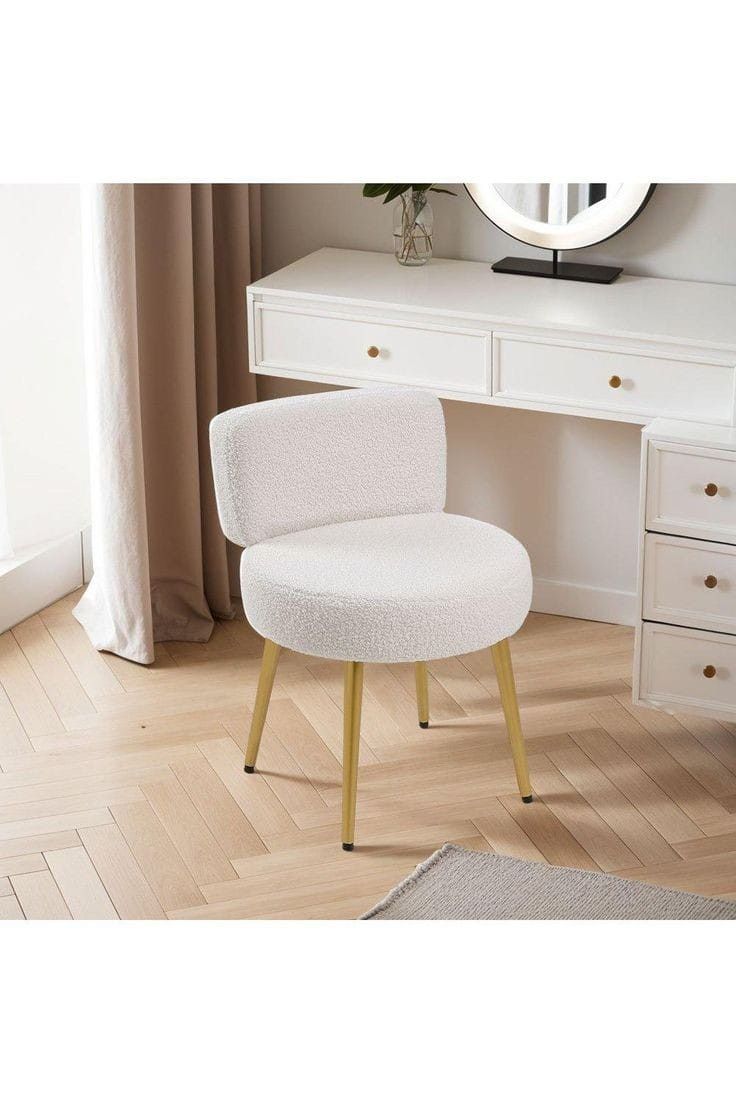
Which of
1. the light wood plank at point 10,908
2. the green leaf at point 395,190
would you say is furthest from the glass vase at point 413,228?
the light wood plank at point 10,908

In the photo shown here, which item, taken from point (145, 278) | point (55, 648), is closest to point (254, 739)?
point (55, 648)

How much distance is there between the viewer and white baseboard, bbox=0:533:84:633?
316cm

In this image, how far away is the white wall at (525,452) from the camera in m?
3.06

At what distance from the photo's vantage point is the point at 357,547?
7.82 feet

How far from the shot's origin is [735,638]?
8.20 feet

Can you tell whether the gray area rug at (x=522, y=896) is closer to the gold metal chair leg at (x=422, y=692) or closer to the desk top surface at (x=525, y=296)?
the gold metal chair leg at (x=422, y=692)

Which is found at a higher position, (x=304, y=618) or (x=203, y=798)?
(x=304, y=618)

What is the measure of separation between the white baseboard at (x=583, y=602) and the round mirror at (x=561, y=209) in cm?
80

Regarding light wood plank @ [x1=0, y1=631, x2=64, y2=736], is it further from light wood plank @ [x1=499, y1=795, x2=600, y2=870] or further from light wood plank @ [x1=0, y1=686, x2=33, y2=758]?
light wood plank @ [x1=499, y1=795, x2=600, y2=870]

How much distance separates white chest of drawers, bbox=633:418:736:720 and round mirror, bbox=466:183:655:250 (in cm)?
58

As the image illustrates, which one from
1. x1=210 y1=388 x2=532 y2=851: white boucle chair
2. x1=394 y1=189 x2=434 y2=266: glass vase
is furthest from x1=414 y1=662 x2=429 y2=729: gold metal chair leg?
x1=394 y1=189 x2=434 y2=266: glass vase

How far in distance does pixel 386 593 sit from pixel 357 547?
21 cm
